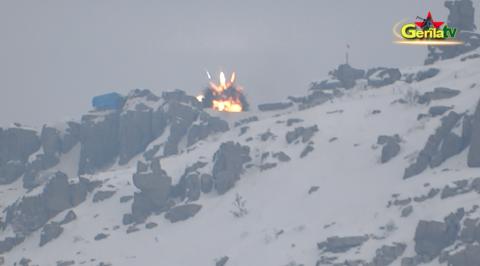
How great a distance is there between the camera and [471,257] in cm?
19925
